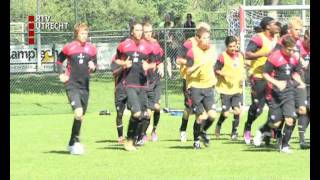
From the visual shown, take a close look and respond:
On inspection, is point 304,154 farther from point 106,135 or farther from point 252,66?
point 106,135

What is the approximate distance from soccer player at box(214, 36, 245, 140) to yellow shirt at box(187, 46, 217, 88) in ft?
6.44

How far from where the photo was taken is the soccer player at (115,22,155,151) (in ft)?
48.8

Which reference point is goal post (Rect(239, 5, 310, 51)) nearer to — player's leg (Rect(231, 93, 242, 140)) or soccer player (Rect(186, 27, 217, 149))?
player's leg (Rect(231, 93, 242, 140))

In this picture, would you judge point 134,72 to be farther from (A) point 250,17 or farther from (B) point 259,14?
(B) point 259,14

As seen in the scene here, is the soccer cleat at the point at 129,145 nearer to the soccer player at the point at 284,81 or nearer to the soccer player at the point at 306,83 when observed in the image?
the soccer player at the point at 284,81

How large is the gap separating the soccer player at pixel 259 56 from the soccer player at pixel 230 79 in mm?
836

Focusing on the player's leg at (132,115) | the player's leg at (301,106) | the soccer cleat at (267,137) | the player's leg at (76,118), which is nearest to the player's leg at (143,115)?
the player's leg at (132,115)

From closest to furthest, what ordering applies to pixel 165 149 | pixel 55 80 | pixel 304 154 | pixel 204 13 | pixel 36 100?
pixel 304 154, pixel 165 149, pixel 36 100, pixel 55 80, pixel 204 13

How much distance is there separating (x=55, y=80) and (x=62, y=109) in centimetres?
598

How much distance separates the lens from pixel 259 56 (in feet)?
51.3

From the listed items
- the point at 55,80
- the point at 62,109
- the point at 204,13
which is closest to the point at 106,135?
the point at 62,109

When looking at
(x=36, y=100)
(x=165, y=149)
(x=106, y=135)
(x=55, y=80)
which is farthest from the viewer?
(x=55, y=80)

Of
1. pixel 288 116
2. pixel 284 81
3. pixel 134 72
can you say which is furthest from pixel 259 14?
pixel 288 116

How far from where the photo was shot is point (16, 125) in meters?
21.2
